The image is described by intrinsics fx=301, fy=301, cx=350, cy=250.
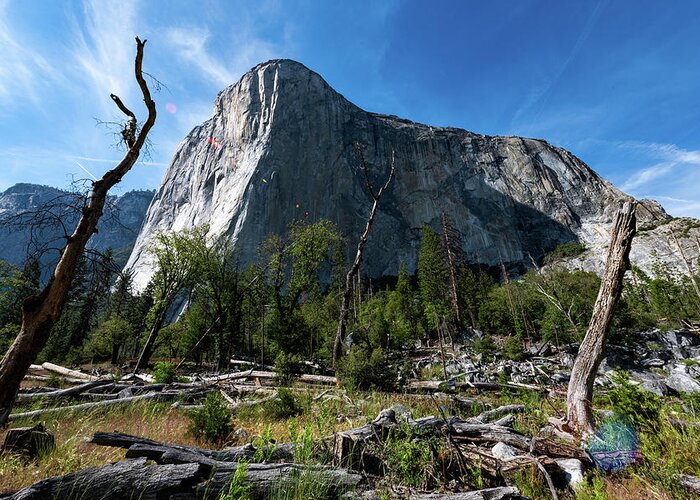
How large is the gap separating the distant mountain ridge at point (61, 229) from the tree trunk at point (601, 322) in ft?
24.5

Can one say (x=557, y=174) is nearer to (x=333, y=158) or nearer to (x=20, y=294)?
(x=333, y=158)


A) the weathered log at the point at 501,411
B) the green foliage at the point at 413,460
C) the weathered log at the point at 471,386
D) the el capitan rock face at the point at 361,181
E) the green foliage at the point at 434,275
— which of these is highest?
the el capitan rock face at the point at 361,181

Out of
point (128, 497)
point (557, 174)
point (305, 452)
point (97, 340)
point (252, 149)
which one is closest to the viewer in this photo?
point (128, 497)

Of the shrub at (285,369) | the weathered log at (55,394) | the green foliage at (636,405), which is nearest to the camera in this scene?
the green foliage at (636,405)

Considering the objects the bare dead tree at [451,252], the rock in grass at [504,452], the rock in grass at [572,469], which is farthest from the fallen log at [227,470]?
the bare dead tree at [451,252]

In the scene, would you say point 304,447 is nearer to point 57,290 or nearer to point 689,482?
point 689,482

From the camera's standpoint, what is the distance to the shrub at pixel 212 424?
5.24 meters

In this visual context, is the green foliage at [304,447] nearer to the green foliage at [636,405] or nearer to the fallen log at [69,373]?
the green foliage at [636,405]

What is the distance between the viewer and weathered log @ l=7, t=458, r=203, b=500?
233 centimetres

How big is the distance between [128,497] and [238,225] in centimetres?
7244

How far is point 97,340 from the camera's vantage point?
29375 millimetres

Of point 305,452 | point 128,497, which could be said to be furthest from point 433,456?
point 128,497

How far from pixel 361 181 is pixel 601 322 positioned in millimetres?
89637

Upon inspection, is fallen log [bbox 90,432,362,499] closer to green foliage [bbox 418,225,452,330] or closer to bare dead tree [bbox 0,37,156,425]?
bare dead tree [bbox 0,37,156,425]
